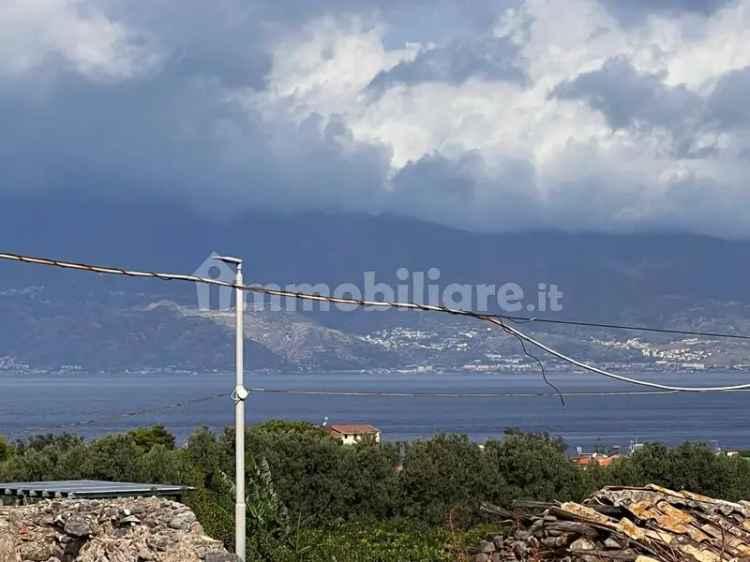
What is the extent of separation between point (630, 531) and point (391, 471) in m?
14.0

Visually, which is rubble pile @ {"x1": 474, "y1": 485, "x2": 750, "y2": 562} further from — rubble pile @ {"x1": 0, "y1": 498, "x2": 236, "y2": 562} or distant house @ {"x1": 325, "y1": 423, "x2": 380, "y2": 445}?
distant house @ {"x1": 325, "y1": 423, "x2": 380, "y2": 445}

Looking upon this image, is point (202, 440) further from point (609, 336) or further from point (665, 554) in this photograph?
point (609, 336)

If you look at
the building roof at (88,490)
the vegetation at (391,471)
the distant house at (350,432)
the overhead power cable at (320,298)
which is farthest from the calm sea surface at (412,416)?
the overhead power cable at (320,298)

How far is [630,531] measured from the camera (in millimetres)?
14109

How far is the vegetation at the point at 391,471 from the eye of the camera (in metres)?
26.1

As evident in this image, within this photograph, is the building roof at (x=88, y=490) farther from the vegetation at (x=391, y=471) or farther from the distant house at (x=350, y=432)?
the distant house at (x=350, y=432)

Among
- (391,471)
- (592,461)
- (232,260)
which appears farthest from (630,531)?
(592,461)

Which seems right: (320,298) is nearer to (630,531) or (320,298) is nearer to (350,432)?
(630,531)

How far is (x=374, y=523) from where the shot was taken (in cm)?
2681

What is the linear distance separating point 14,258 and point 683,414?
164470 mm

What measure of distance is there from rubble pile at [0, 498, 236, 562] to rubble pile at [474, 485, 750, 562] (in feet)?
14.6

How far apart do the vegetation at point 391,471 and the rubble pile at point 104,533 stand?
1278 cm

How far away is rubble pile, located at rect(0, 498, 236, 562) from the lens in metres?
12.0

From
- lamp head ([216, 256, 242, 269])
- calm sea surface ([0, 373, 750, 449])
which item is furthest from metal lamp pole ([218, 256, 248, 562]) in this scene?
calm sea surface ([0, 373, 750, 449])
